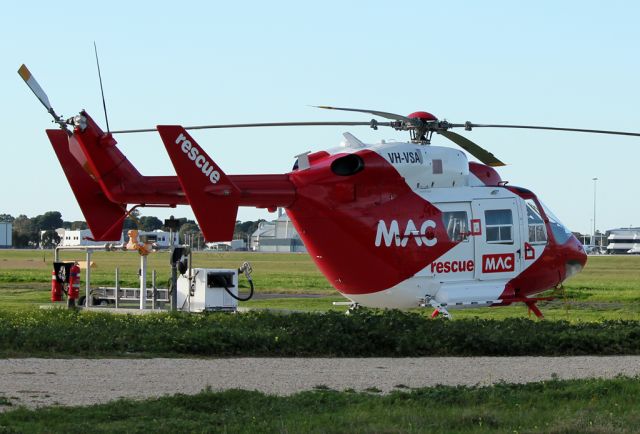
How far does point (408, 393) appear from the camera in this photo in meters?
12.7

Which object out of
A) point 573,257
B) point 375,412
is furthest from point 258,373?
point 573,257

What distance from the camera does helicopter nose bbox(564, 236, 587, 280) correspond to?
25.7 meters

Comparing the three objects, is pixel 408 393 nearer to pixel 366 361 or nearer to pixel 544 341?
pixel 366 361

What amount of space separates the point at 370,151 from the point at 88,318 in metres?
6.83

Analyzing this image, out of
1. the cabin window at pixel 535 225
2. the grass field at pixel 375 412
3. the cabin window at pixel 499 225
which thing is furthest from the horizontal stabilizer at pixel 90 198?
the grass field at pixel 375 412

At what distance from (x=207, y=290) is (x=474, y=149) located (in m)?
7.03

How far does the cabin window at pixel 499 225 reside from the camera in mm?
24094

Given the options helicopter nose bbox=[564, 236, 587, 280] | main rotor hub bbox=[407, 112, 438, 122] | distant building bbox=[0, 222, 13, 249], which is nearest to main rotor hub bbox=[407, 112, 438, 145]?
main rotor hub bbox=[407, 112, 438, 122]

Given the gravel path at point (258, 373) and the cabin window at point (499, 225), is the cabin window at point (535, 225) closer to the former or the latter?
the cabin window at point (499, 225)

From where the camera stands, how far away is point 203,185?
68.6 feet

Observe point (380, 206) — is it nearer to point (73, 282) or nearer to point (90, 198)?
point (90, 198)

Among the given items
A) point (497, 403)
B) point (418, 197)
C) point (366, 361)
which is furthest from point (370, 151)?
point (497, 403)

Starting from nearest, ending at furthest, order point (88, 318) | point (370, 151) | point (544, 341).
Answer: point (544, 341)
point (88, 318)
point (370, 151)

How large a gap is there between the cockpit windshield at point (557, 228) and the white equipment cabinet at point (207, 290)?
24.9ft
